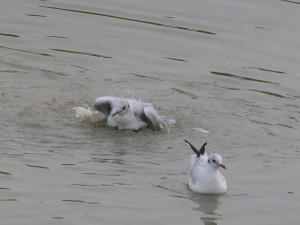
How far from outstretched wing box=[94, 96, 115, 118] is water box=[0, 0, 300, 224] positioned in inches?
6.8

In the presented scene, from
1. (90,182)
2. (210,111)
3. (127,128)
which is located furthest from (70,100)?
(90,182)

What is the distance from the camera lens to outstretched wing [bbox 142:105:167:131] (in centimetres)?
1393

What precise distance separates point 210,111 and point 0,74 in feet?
9.74

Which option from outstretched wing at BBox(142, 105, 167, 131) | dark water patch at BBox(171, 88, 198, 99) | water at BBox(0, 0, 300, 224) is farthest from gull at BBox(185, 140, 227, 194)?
dark water patch at BBox(171, 88, 198, 99)

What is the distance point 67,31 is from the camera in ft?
57.0

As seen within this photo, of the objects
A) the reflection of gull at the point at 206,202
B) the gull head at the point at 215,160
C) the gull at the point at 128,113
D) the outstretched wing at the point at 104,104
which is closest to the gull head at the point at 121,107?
the gull at the point at 128,113

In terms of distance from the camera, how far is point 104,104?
14539 mm

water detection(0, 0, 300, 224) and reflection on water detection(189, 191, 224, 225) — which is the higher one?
water detection(0, 0, 300, 224)

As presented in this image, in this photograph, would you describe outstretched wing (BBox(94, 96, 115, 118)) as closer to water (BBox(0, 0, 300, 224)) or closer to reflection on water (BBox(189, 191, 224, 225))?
water (BBox(0, 0, 300, 224))

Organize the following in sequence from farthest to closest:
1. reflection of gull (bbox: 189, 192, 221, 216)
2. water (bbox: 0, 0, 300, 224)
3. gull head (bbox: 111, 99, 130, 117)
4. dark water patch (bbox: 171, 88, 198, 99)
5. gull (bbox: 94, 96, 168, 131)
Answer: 1. dark water patch (bbox: 171, 88, 198, 99)
2. gull head (bbox: 111, 99, 130, 117)
3. gull (bbox: 94, 96, 168, 131)
4. reflection of gull (bbox: 189, 192, 221, 216)
5. water (bbox: 0, 0, 300, 224)

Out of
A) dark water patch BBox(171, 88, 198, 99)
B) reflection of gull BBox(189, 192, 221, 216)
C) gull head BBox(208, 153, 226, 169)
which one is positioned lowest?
reflection of gull BBox(189, 192, 221, 216)

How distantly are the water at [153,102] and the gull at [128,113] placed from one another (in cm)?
14

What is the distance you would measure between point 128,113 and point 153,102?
742 mm

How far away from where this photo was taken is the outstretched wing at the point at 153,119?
13.9 meters
